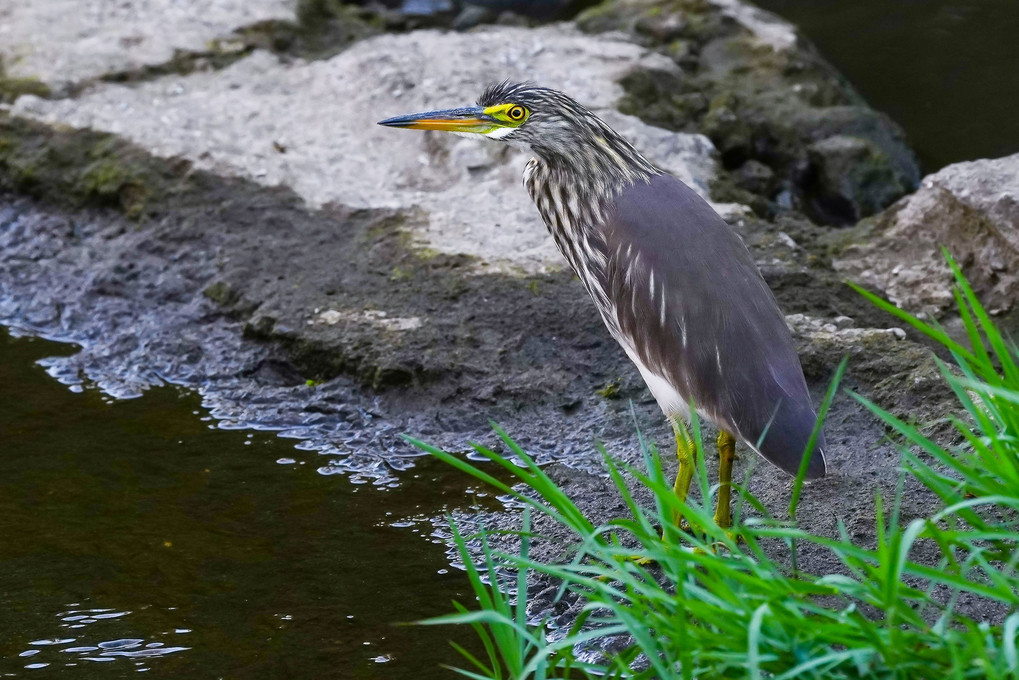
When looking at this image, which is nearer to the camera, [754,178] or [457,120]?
[457,120]

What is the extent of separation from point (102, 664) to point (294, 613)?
535 millimetres

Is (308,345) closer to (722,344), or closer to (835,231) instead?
(722,344)

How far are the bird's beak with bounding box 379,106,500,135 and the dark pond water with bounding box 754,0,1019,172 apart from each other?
4038mm

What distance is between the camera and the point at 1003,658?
7.27ft

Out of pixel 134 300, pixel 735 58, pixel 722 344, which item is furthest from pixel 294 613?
pixel 735 58

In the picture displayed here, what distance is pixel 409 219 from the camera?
5391 mm

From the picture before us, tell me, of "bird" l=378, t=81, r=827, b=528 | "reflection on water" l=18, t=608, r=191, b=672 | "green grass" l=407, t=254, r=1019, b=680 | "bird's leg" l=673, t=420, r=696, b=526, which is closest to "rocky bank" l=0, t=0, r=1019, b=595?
"bird's leg" l=673, t=420, r=696, b=526

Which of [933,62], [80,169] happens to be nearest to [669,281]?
[80,169]

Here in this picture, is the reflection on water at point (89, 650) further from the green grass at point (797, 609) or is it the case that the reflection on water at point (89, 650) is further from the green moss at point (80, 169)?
the green moss at point (80, 169)

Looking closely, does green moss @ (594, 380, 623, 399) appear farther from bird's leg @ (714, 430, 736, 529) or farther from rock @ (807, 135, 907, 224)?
rock @ (807, 135, 907, 224)

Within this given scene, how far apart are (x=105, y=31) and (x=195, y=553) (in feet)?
13.5

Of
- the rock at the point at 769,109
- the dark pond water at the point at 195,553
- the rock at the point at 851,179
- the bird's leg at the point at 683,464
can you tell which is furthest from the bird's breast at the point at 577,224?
the rock at the point at 851,179

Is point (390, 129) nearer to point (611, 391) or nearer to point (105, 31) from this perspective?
point (105, 31)

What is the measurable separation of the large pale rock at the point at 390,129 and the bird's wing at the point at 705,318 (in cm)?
140
